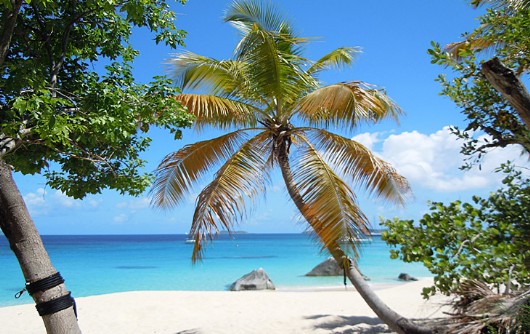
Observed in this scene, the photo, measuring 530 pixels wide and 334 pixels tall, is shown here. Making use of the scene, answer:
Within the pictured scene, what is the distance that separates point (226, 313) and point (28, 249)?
27.3ft

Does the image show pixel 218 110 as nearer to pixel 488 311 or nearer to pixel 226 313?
pixel 488 311

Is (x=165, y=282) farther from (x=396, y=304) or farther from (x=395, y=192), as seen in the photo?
(x=395, y=192)

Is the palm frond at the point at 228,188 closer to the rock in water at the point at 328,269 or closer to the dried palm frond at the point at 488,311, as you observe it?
the dried palm frond at the point at 488,311

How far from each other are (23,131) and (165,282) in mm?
27457

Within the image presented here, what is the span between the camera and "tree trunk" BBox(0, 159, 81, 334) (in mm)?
5004

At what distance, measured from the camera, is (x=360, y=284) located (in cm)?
773

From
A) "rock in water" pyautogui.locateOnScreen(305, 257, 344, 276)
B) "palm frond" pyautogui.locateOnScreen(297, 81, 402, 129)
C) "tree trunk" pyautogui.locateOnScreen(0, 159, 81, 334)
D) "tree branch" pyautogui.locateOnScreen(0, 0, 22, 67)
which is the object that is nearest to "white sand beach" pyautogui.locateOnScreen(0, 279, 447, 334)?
"palm frond" pyautogui.locateOnScreen(297, 81, 402, 129)

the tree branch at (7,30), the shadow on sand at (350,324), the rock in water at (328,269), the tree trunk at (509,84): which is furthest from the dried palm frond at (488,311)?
the rock in water at (328,269)

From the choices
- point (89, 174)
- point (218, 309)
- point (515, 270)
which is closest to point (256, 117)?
point (89, 174)

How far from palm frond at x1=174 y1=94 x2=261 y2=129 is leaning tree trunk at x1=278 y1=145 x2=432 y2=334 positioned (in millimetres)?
957

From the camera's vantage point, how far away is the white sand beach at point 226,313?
10.4 m

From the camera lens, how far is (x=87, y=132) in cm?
470

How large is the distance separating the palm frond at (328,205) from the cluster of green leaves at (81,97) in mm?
2906

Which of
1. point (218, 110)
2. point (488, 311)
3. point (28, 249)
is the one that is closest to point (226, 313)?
point (218, 110)
